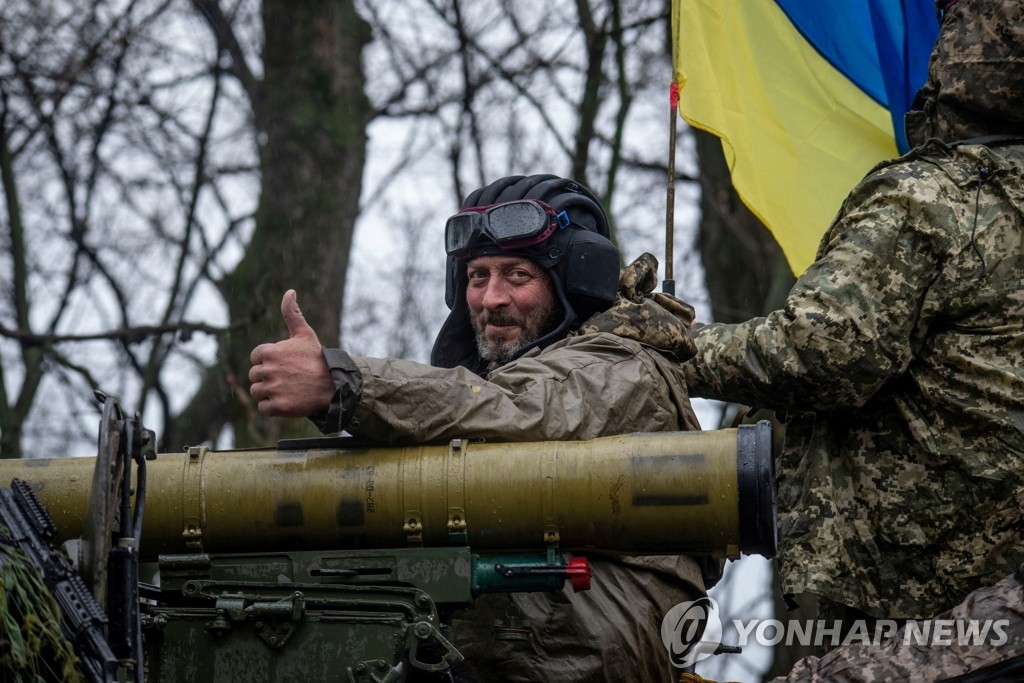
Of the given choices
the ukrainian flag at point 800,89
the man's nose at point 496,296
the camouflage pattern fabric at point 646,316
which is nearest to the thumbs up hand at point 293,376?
the camouflage pattern fabric at point 646,316

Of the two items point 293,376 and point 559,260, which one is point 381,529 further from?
point 559,260

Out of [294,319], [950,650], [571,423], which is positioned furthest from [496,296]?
[950,650]

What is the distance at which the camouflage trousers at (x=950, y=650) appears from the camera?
412cm

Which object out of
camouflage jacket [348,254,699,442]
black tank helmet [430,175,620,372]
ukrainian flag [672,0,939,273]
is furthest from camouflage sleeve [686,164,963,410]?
ukrainian flag [672,0,939,273]

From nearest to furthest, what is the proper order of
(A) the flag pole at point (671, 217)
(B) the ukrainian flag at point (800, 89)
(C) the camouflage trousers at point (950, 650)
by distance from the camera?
(C) the camouflage trousers at point (950, 650) < (A) the flag pole at point (671, 217) < (B) the ukrainian flag at point (800, 89)

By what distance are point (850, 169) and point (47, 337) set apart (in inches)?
229

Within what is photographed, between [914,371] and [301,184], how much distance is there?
6.53 m

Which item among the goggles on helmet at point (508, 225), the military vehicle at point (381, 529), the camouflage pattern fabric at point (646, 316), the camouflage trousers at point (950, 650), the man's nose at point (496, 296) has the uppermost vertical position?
the goggles on helmet at point (508, 225)

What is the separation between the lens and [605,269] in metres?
5.73

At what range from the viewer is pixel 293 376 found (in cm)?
454

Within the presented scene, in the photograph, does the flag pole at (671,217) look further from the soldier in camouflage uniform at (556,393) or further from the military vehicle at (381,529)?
the military vehicle at (381,529)

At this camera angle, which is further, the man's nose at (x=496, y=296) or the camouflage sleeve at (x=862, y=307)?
the man's nose at (x=496, y=296)

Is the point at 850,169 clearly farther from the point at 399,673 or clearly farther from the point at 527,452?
the point at 399,673

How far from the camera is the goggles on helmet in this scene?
5781 mm
